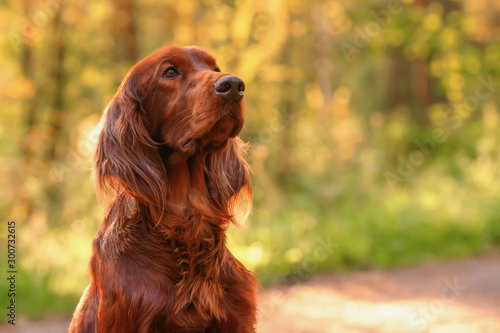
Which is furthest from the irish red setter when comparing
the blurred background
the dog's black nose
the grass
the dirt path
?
the grass

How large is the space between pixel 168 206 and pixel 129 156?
309mm

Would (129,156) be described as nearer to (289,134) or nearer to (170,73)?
(170,73)

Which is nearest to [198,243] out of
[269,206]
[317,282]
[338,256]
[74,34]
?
[317,282]

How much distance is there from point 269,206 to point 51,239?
10.8ft

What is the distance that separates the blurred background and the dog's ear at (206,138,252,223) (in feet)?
8.55

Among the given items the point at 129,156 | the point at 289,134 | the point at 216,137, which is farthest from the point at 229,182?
the point at 289,134

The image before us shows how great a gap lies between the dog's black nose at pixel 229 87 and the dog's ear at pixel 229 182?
417 mm

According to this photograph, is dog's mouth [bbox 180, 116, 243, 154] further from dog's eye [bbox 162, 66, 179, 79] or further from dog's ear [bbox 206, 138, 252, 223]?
dog's eye [bbox 162, 66, 179, 79]

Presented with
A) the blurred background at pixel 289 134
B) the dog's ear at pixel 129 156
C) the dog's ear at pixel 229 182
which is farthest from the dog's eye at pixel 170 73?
the blurred background at pixel 289 134

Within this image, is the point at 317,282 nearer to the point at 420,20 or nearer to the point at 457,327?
the point at 457,327

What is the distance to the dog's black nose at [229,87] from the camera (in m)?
2.52

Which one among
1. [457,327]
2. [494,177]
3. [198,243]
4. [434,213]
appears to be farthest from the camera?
[494,177]

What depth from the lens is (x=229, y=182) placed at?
2928 millimetres

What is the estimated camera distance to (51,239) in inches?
280
